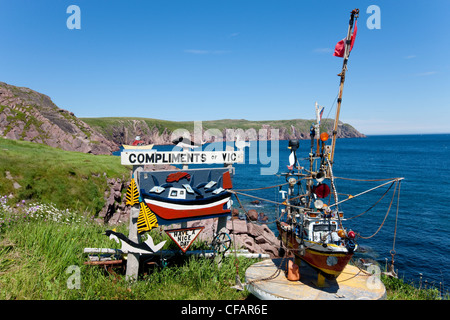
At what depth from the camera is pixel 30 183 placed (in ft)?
72.9

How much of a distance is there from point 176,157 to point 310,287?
7.00 metres

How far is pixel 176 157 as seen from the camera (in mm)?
10922

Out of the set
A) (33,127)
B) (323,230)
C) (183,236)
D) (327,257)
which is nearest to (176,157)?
(183,236)

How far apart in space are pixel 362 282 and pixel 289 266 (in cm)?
290

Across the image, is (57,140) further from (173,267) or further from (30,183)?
(173,267)

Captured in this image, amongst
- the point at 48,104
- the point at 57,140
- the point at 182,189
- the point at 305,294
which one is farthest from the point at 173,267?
the point at 48,104

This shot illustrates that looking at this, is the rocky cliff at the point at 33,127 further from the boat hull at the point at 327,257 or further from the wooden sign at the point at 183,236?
the boat hull at the point at 327,257

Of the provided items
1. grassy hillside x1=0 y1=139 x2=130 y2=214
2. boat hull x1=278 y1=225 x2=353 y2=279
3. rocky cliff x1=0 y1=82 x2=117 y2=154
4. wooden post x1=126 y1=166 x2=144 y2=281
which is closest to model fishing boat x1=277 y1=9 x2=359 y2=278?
boat hull x1=278 y1=225 x2=353 y2=279

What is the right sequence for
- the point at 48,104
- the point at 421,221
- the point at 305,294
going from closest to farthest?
the point at 305,294, the point at 421,221, the point at 48,104

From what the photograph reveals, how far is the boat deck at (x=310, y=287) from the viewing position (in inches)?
369

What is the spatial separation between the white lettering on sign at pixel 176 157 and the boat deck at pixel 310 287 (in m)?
4.78

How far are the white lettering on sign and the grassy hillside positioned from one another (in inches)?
485

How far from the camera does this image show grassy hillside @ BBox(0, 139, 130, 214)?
21.7m

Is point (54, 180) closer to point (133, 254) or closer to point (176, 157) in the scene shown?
point (133, 254)
